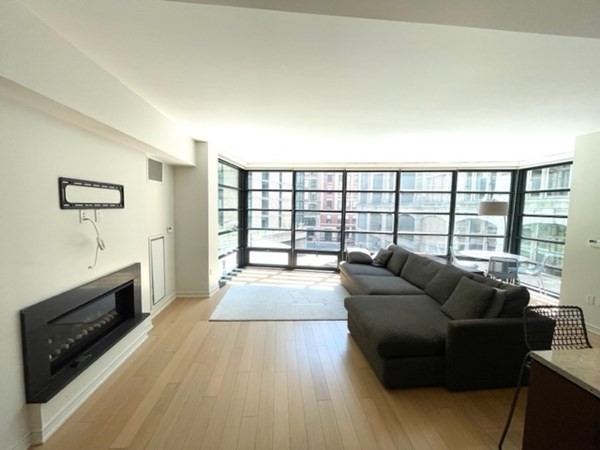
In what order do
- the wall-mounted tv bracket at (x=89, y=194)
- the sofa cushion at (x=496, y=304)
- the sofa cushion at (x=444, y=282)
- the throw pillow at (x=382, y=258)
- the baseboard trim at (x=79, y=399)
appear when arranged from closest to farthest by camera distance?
the baseboard trim at (x=79, y=399)
the wall-mounted tv bracket at (x=89, y=194)
the sofa cushion at (x=496, y=304)
the sofa cushion at (x=444, y=282)
the throw pillow at (x=382, y=258)

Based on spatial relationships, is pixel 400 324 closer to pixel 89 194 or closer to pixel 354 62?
pixel 354 62

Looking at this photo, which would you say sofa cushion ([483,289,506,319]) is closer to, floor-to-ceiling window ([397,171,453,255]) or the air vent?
floor-to-ceiling window ([397,171,453,255])

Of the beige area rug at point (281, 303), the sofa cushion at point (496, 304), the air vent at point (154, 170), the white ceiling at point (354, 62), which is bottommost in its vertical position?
the beige area rug at point (281, 303)

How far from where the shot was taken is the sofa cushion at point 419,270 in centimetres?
376

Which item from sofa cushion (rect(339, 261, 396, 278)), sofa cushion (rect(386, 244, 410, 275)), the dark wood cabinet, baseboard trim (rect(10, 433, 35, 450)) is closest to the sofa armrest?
the dark wood cabinet

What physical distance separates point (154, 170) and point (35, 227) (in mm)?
2038

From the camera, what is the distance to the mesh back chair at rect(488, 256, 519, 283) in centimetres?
462

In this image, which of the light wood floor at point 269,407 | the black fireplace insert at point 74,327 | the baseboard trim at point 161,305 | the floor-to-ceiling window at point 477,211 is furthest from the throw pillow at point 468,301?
the floor-to-ceiling window at point 477,211

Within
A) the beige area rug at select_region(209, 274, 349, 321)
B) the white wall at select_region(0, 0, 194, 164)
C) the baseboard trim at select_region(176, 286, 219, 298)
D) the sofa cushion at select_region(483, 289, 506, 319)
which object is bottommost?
the beige area rug at select_region(209, 274, 349, 321)

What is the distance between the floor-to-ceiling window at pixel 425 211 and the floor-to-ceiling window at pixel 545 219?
1486 mm

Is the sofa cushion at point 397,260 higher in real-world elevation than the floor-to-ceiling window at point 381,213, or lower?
lower

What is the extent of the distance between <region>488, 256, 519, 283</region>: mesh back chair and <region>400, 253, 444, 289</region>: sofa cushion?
1.58m

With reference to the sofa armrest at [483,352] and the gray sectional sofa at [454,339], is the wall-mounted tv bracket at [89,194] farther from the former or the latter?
the sofa armrest at [483,352]

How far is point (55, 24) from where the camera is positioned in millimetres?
1592
